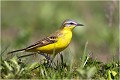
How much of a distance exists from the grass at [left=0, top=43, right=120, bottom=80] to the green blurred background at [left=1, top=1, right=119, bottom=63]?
511cm

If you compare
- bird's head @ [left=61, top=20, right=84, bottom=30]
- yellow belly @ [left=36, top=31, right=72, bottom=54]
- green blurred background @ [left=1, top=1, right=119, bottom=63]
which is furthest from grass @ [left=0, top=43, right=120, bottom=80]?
green blurred background @ [left=1, top=1, right=119, bottom=63]

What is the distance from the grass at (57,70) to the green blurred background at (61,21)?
16.8 ft

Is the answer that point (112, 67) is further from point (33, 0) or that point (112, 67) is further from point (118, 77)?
point (33, 0)

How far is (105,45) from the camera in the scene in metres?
13.0

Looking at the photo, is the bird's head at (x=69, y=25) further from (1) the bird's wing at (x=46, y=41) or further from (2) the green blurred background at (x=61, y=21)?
(2) the green blurred background at (x=61, y=21)

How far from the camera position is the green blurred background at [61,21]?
13.0m

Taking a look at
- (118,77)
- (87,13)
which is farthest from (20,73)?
(87,13)

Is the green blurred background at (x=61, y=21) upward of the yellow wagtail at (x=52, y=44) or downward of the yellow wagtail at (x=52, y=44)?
upward

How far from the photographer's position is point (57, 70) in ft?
21.7

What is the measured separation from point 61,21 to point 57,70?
26.5 feet

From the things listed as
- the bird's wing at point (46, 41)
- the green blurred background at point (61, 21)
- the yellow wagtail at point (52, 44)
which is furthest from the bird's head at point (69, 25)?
the green blurred background at point (61, 21)

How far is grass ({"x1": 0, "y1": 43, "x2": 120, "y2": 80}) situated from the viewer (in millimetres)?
6215

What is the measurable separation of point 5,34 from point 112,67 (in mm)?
8322

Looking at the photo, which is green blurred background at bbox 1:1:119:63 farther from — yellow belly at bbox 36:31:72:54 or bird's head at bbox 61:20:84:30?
yellow belly at bbox 36:31:72:54
